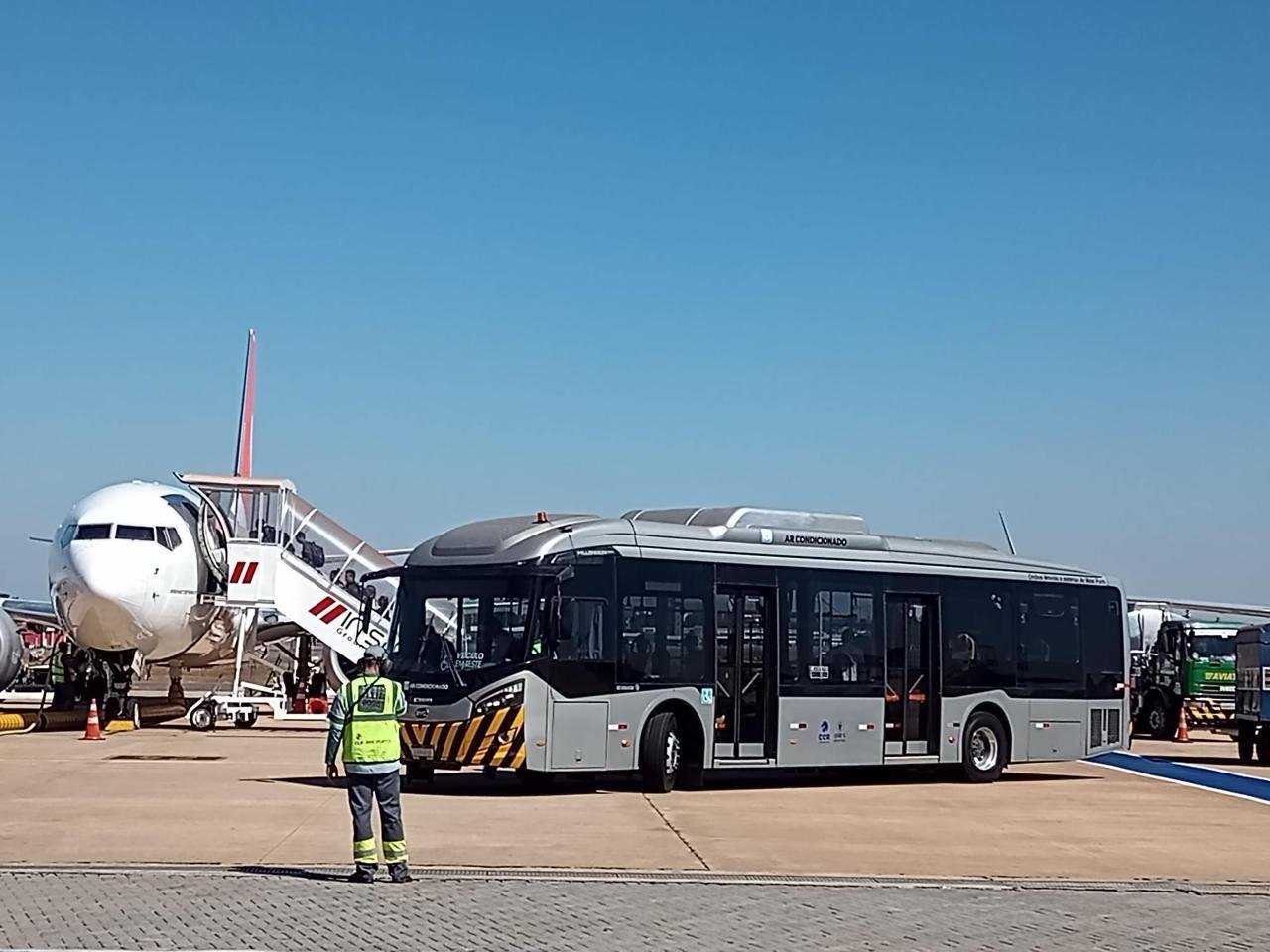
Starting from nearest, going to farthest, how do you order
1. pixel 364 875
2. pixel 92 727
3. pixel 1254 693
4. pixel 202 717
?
pixel 364 875 → pixel 92 727 → pixel 1254 693 → pixel 202 717

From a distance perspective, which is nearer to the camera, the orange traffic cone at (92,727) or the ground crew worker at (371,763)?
the ground crew worker at (371,763)

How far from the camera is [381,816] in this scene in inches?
451

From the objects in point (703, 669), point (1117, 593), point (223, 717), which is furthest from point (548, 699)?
A: point (223, 717)

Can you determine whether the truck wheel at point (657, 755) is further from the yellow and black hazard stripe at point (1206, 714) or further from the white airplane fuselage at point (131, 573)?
the yellow and black hazard stripe at point (1206, 714)

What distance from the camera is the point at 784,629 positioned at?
20.2 metres

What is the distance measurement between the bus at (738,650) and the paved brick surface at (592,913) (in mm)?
6159

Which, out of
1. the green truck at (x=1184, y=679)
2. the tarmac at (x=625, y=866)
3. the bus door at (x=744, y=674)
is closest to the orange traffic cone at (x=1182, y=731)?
the green truck at (x=1184, y=679)

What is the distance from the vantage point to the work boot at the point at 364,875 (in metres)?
11.5

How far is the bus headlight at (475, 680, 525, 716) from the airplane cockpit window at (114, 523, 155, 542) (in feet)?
41.8

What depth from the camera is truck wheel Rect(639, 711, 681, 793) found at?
18.8 metres

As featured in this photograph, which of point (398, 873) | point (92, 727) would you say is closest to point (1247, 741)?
point (92, 727)

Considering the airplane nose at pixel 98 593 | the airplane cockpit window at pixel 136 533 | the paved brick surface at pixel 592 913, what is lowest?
the paved brick surface at pixel 592 913

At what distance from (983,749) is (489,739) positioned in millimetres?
7706

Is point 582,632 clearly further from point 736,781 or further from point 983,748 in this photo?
point 983,748
